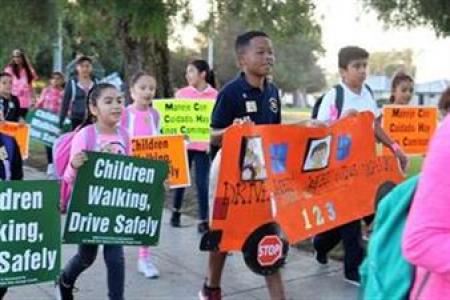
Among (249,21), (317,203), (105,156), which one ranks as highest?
(249,21)

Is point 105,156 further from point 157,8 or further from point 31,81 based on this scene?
point 31,81

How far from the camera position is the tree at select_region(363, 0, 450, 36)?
11789mm

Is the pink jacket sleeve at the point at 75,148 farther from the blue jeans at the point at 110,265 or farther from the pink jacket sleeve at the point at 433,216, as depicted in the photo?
the pink jacket sleeve at the point at 433,216

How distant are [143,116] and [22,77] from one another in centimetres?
776

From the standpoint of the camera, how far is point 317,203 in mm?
5027

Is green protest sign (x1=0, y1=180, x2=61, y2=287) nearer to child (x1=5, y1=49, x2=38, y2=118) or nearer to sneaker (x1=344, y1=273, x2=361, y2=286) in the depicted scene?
sneaker (x1=344, y1=273, x2=361, y2=286)

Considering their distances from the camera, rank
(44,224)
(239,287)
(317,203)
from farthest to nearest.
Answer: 1. (239,287)
2. (317,203)
3. (44,224)

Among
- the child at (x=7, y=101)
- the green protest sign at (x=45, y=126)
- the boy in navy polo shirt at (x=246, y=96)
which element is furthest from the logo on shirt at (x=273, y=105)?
the green protest sign at (x=45, y=126)

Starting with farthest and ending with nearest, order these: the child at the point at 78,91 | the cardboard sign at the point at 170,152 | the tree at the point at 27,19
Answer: the tree at the point at 27,19 < the child at the point at 78,91 < the cardboard sign at the point at 170,152

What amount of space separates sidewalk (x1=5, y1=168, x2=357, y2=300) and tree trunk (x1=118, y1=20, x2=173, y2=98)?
683cm

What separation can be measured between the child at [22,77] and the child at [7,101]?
74.6 inches

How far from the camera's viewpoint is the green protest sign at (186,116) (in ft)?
27.5

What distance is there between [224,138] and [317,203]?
0.93 metres

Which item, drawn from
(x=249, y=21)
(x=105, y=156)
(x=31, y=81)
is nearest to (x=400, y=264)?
(x=105, y=156)
